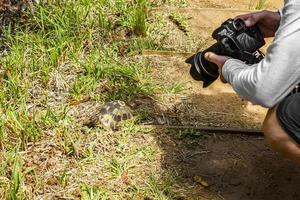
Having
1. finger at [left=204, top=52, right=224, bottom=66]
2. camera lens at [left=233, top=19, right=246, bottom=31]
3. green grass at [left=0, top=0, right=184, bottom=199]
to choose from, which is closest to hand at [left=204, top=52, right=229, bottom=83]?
finger at [left=204, top=52, right=224, bottom=66]

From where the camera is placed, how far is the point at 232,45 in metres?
3.04

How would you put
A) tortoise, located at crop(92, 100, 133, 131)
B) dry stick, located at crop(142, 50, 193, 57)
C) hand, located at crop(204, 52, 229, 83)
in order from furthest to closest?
1. dry stick, located at crop(142, 50, 193, 57)
2. tortoise, located at crop(92, 100, 133, 131)
3. hand, located at crop(204, 52, 229, 83)

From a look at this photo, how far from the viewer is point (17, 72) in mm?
4141

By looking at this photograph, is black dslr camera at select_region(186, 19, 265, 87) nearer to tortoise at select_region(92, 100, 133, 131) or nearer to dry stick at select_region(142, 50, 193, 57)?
tortoise at select_region(92, 100, 133, 131)

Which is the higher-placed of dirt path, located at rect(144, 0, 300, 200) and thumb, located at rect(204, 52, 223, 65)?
thumb, located at rect(204, 52, 223, 65)

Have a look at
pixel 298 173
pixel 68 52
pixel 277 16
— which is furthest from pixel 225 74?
pixel 68 52

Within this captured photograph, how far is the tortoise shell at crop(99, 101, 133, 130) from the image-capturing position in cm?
369

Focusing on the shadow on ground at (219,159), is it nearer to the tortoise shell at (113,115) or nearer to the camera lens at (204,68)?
the tortoise shell at (113,115)

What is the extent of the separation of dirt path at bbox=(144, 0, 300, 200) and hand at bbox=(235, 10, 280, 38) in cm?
85

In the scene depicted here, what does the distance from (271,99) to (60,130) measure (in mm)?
1629

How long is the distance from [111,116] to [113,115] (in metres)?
0.02

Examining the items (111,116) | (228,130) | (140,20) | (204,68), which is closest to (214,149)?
(228,130)

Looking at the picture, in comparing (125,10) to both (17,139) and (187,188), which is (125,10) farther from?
(187,188)

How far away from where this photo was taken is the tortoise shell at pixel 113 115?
369 centimetres
